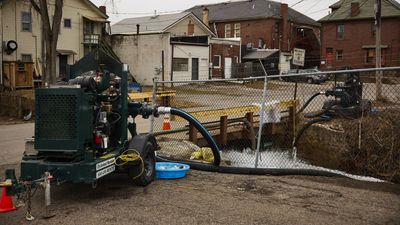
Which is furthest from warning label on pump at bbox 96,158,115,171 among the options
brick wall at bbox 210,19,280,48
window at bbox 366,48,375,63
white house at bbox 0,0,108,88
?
brick wall at bbox 210,19,280,48

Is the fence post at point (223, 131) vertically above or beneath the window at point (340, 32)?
beneath

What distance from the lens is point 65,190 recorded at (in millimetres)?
6941

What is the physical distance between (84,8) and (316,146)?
30.1 meters

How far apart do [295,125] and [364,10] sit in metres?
47.8

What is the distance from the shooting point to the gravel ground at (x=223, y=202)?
18.6ft

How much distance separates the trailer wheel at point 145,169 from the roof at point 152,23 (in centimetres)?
3833

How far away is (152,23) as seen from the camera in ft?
166

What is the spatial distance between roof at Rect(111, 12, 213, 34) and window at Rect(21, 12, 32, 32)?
13.1 m

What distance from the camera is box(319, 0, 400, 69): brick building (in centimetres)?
5209

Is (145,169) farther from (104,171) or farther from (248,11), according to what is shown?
(248,11)

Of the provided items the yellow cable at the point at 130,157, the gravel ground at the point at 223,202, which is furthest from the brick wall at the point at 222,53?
the yellow cable at the point at 130,157

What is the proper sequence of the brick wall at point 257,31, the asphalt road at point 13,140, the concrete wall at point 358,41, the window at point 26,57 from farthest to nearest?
the brick wall at point 257,31 < the concrete wall at point 358,41 < the window at point 26,57 < the asphalt road at point 13,140

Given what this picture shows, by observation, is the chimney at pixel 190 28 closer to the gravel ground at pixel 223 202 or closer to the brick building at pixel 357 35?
the brick building at pixel 357 35

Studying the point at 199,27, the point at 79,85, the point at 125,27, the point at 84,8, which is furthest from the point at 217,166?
the point at 125,27
